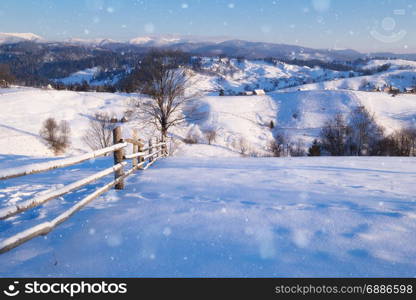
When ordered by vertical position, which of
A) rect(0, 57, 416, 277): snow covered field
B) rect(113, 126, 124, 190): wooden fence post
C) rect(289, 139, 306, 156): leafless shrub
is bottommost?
rect(289, 139, 306, 156): leafless shrub

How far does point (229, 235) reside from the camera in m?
3.77

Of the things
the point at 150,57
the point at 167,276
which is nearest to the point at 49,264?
the point at 167,276

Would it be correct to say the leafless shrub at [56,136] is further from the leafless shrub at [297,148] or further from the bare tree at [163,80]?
the leafless shrub at [297,148]

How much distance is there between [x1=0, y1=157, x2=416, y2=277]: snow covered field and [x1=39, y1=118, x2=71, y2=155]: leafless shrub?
45211 millimetres

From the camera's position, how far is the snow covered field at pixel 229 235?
2988 mm

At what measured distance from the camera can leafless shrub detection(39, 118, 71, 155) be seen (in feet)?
153

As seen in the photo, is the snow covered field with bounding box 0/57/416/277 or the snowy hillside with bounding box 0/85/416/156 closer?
the snow covered field with bounding box 0/57/416/277

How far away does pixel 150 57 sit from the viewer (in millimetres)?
24031

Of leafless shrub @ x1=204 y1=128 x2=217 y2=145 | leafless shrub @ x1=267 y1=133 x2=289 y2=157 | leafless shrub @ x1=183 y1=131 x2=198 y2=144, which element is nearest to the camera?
leafless shrub @ x1=183 y1=131 x2=198 y2=144

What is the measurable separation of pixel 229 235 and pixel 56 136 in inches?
2126

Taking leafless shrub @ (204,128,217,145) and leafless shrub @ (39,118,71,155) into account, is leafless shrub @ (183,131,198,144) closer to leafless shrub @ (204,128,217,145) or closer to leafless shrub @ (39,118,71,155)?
leafless shrub @ (204,128,217,145)

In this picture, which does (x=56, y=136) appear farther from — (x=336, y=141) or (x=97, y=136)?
(x=336, y=141)

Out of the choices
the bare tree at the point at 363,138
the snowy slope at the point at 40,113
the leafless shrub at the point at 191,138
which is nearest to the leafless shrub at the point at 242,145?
the leafless shrub at the point at 191,138

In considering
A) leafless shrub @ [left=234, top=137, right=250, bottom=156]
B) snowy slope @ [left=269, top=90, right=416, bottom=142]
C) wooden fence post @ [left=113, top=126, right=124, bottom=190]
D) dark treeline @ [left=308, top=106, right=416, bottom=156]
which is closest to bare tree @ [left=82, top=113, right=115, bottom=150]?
leafless shrub @ [left=234, top=137, right=250, bottom=156]
